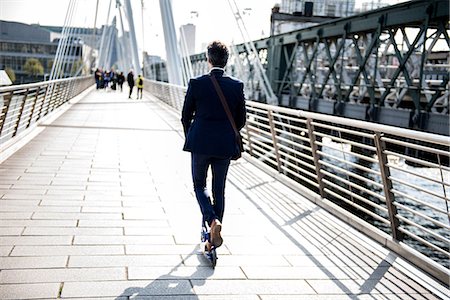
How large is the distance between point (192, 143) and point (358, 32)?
20.2 m

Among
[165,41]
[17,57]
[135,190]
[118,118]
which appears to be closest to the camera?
[135,190]

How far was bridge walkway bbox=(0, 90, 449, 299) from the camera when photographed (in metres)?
3.52

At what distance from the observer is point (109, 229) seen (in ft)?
15.3

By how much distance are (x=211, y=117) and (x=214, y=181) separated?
0.56 meters

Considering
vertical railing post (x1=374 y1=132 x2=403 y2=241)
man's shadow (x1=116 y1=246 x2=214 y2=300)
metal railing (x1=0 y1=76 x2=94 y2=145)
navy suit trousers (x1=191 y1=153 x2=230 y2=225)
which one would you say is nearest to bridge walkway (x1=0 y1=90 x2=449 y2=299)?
man's shadow (x1=116 y1=246 x2=214 y2=300)

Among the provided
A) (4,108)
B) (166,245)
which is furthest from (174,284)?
(4,108)

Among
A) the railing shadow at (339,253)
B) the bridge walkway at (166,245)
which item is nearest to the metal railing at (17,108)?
the bridge walkway at (166,245)

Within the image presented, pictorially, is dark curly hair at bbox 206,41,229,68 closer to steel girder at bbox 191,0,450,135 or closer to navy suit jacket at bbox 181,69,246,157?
navy suit jacket at bbox 181,69,246,157

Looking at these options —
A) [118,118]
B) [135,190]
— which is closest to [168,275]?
[135,190]

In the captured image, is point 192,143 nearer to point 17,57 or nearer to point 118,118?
point 118,118

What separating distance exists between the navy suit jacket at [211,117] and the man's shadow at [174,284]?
916 mm

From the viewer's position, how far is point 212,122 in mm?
3830

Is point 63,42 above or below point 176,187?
above

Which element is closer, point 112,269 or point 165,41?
point 112,269
